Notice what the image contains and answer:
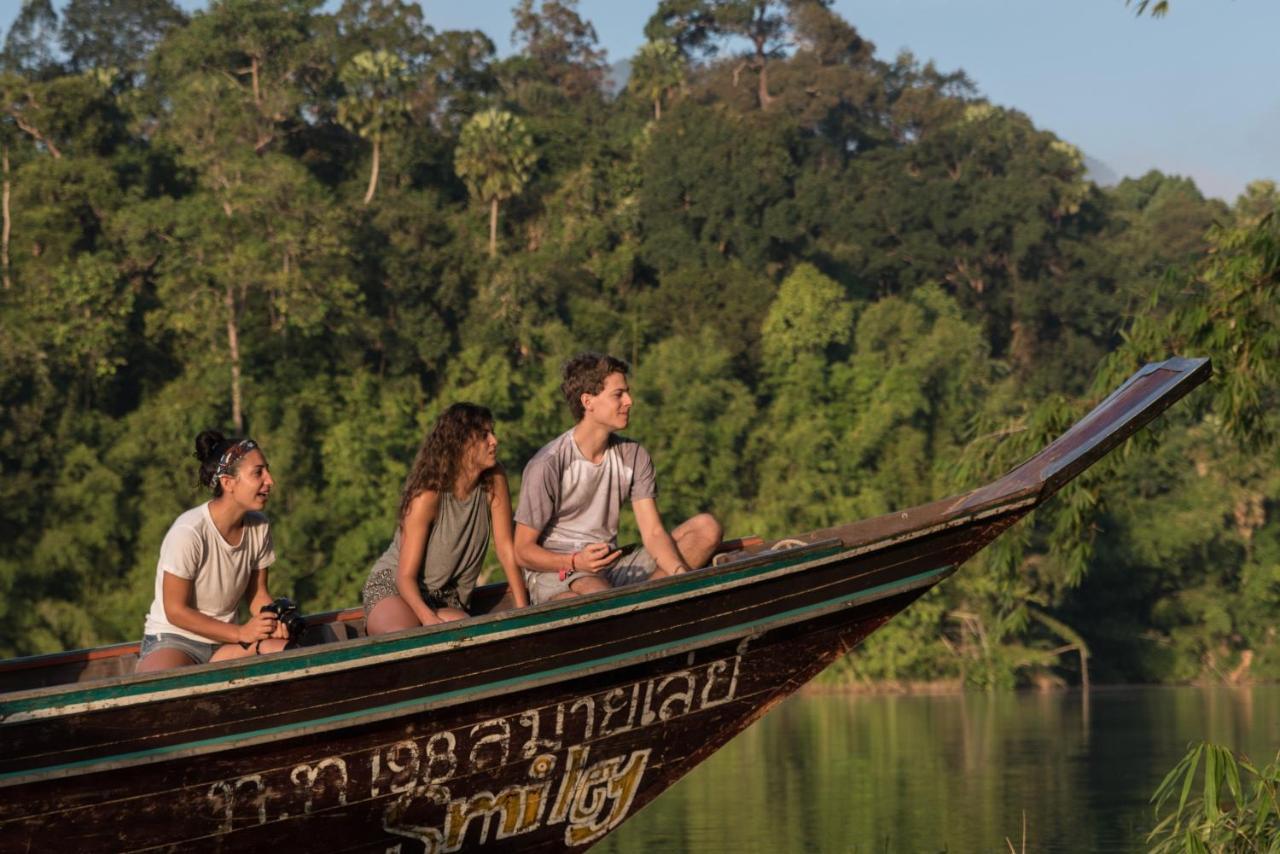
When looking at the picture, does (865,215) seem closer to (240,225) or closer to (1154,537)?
(1154,537)

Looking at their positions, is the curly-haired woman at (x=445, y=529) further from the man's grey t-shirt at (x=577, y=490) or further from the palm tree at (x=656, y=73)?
the palm tree at (x=656, y=73)

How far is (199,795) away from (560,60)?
40.3 metres

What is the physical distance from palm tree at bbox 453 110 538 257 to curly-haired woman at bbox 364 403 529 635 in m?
27.7

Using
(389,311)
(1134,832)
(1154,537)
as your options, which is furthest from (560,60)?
(1134,832)

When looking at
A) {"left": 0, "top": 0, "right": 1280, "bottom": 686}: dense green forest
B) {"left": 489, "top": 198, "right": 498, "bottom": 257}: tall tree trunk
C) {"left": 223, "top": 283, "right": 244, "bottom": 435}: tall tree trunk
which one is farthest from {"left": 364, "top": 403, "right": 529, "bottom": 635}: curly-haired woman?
{"left": 489, "top": 198, "right": 498, "bottom": 257}: tall tree trunk

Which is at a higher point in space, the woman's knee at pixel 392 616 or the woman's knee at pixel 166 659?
the woman's knee at pixel 392 616

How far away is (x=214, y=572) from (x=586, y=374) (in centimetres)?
127

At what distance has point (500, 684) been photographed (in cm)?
589

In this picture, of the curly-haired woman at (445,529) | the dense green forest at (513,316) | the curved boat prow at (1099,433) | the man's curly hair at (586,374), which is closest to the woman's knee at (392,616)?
→ the curly-haired woman at (445,529)

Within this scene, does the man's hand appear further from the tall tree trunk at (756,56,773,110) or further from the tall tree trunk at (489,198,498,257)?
the tall tree trunk at (756,56,773,110)

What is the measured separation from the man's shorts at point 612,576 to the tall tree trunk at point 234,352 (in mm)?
21602

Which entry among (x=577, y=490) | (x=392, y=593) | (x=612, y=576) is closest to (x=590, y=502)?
(x=577, y=490)

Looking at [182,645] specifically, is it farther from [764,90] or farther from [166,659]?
[764,90]

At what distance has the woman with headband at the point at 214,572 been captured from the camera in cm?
588
